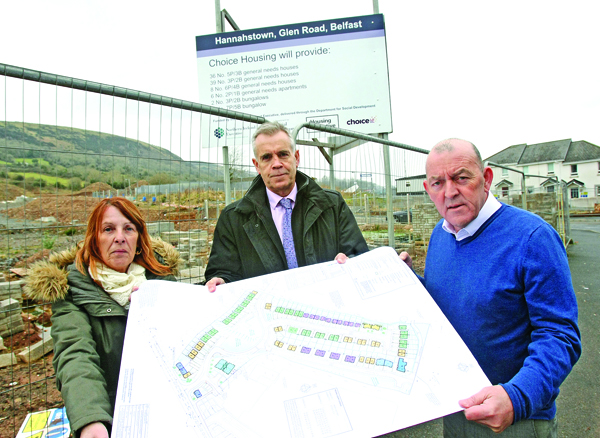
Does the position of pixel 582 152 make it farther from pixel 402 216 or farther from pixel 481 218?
pixel 481 218

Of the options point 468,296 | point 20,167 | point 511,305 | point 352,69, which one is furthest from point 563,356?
point 352,69

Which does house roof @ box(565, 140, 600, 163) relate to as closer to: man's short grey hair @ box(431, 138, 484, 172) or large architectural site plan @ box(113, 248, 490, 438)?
man's short grey hair @ box(431, 138, 484, 172)

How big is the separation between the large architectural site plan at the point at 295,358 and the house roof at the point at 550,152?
58.4 meters

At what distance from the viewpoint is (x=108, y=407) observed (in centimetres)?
135

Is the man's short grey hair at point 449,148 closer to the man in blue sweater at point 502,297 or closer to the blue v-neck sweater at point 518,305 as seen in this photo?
the man in blue sweater at point 502,297

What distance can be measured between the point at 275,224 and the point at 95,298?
3.61ft

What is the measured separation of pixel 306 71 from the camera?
216 inches

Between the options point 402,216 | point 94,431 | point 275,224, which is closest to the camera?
point 94,431

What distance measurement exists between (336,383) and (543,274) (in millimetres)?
956

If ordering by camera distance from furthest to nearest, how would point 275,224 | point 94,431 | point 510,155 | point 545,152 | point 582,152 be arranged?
point 510,155
point 545,152
point 582,152
point 275,224
point 94,431

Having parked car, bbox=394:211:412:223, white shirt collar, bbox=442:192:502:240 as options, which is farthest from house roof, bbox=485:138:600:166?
white shirt collar, bbox=442:192:502:240

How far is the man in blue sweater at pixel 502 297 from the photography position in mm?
1225

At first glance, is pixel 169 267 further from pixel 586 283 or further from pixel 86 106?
pixel 586 283

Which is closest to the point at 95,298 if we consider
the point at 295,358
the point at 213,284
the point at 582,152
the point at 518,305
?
the point at 213,284
